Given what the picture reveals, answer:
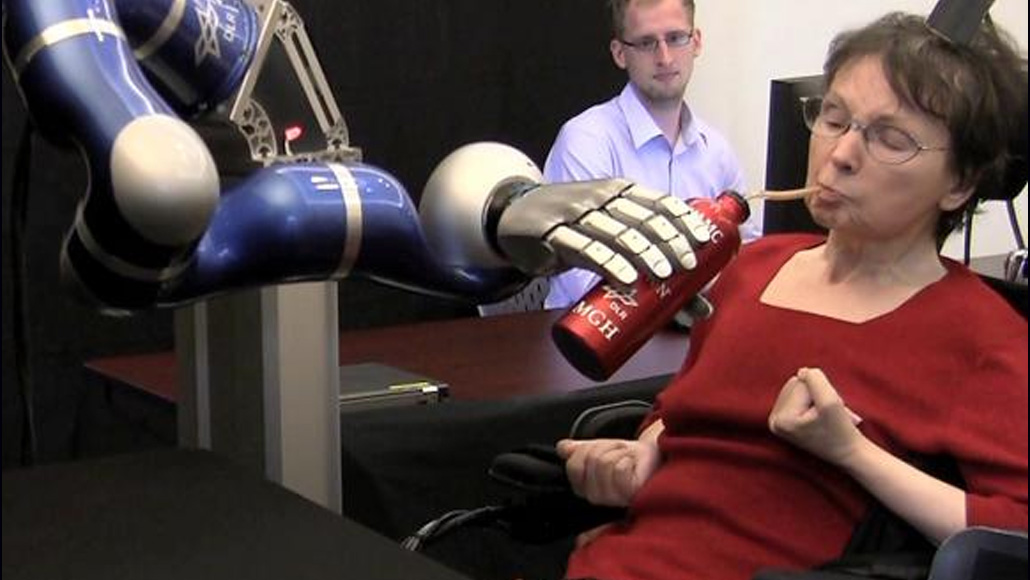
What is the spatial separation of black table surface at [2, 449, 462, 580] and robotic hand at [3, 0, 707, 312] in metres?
0.17

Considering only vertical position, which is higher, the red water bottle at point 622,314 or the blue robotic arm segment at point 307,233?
the blue robotic arm segment at point 307,233

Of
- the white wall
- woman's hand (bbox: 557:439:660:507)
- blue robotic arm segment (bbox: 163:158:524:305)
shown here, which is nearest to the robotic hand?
blue robotic arm segment (bbox: 163:158:524:305)

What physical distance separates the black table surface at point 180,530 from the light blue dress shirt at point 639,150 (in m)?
1.53

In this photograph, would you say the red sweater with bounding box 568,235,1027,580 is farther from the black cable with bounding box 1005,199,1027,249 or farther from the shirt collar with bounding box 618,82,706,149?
the shirt collar with bounding box 618,82,706,149

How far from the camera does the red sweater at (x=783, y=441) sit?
4.03 feet

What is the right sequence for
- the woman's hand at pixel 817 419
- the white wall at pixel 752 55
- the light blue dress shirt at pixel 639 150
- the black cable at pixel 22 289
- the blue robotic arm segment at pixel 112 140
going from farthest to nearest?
the white wall at pixel 752 55
the light blue dress shirt at pixel 639 150
the woman's hand at pixel 817 419
the blue robotic arm segment at pixel 112 140
the black cable at pixel 22 289

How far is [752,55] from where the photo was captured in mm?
3451

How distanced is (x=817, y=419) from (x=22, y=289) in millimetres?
720

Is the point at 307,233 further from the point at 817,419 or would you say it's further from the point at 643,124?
the point at 643,124

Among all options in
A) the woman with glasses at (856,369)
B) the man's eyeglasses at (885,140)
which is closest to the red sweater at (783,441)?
the woman with glasses at (856,369)

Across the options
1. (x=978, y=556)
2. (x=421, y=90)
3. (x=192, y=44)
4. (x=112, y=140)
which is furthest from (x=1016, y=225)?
(x=421, y=90)

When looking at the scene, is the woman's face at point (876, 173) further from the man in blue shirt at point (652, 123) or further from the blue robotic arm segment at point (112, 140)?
the man in blue shirt at point (652, 123)

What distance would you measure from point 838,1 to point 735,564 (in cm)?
214

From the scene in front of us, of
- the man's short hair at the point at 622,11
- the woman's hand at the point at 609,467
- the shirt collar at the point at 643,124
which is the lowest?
the woman's hand at the point at 609,467
